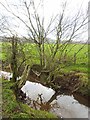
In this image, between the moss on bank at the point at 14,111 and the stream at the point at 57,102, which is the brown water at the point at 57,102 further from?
the moss on bank at the point at 14,111

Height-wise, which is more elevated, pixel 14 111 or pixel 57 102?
pixel 14 111

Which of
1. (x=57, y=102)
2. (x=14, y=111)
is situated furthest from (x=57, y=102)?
(x=14, y=111)

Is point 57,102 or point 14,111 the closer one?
point 14,111

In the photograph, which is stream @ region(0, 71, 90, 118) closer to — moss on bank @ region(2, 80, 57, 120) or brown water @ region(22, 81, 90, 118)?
brown water @ region(22, 81, 90, 118)

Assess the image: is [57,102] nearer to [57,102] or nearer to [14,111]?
[57,102]

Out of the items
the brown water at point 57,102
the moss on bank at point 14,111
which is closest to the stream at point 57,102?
the brown water at point 57,102

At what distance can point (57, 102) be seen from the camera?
32.9ft

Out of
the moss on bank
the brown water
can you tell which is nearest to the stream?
the brown water

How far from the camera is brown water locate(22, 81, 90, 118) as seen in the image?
8492 mm

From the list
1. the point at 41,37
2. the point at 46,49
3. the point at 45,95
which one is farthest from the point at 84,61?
the point at 45,95

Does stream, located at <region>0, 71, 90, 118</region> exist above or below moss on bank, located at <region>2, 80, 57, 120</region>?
below

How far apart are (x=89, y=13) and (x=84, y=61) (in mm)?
4381

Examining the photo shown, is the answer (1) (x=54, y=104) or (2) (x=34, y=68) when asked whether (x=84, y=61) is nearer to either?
(2) (x=34, y=68)

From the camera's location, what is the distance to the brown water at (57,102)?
27.9 feet
